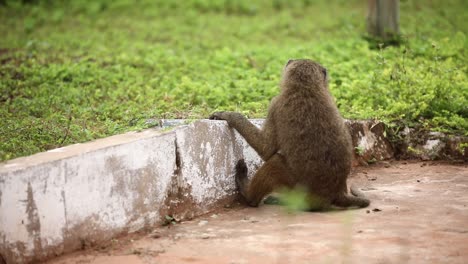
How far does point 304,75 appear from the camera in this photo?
264 inches

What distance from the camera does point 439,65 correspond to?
9.56 meters

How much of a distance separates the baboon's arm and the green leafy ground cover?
0.51 meters

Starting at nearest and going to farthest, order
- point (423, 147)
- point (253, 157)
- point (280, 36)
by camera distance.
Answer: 1. point (253, 157)
2. point (423, 147)
3. point (280, 36)

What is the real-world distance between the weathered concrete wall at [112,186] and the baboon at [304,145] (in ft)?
1.19

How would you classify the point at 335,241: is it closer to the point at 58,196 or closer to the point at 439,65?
the point at 58,196

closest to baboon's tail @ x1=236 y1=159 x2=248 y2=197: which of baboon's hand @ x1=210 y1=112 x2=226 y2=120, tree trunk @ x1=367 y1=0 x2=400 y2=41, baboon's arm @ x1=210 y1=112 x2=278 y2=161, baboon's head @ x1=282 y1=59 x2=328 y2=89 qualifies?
baboon's arm @ x1=210 y1=112 x2=278 y2=161

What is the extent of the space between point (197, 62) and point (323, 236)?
A: 576 centimetres

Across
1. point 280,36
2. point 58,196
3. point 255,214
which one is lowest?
point 255,214

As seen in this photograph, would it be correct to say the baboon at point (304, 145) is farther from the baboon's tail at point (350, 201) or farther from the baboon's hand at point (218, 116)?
the baboon's hand at point (218, 116)

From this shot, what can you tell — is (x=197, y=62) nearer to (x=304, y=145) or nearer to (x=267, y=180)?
(x=267, y=180)

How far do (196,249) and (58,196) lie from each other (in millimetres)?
1081

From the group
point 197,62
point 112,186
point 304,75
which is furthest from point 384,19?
point 112,186

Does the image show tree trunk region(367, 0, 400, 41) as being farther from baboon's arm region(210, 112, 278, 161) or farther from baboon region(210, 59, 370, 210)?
baboon's arm region(210, 112, 278, 161)

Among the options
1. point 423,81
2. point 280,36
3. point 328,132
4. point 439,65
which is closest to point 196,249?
point 328,132
